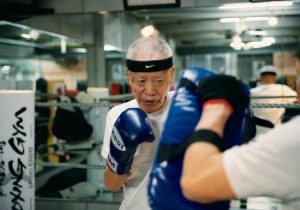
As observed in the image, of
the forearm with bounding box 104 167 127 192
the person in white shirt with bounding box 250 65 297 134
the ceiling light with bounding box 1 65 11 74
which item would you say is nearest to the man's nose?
the forearm with bounding box 104 167 127 192

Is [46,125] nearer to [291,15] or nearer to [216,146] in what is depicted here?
[291,15]

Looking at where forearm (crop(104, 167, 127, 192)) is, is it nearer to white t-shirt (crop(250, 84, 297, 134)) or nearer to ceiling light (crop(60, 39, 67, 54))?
white t-shirt (crop(250, 84, 297, 134))

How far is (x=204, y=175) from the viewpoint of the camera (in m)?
0.80

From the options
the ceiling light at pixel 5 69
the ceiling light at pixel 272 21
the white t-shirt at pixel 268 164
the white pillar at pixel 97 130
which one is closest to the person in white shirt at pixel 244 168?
the white t-shirt at pixel 268 164

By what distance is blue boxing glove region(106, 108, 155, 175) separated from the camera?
133cm

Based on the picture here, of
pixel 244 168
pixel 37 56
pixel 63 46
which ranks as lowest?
pixel 244 168

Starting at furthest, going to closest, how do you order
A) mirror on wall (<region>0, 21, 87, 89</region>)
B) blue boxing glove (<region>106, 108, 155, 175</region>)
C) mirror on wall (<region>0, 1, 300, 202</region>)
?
mirror on wall (<region>0, 21, 87, 89</region>) → mirror on wall (<region>0, 1, 300, 202</region>) → blue boxing glove (<region>106, 108, 155, 175</region>)

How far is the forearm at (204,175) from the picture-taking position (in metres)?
0.80

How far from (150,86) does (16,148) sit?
125cm

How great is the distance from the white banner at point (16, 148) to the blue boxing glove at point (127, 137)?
3.82ft

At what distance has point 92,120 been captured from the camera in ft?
14.9

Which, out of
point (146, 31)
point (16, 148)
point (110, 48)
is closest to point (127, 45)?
point (110, 48)

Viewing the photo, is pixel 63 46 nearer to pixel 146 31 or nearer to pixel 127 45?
pixel 146 31

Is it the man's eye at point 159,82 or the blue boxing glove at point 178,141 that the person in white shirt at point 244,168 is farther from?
the man's eye at point 159,82
